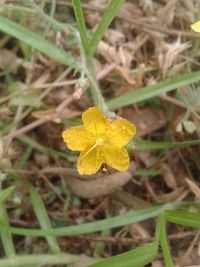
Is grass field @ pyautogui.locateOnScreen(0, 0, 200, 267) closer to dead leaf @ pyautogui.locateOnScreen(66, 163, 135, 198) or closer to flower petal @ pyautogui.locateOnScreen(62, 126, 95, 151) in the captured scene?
dead leaf @ pyautogui.locateOnScreen(66, 163, 135, 198)

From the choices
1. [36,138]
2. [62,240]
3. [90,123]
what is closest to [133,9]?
[36,138]

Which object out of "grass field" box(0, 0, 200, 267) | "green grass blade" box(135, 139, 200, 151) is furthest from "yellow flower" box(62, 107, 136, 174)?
"green grass blade" box(135, 139, 200, 151)

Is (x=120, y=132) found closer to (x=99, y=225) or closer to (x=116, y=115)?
(x=116, y=115)

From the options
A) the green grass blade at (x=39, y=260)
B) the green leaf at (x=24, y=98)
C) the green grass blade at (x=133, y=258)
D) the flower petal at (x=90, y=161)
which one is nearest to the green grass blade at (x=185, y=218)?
the green grass blade at (x=133, y=258)

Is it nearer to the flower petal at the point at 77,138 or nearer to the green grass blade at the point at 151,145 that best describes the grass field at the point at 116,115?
the green grass blade at the point at 151,145

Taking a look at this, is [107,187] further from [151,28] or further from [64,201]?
[151,28]
